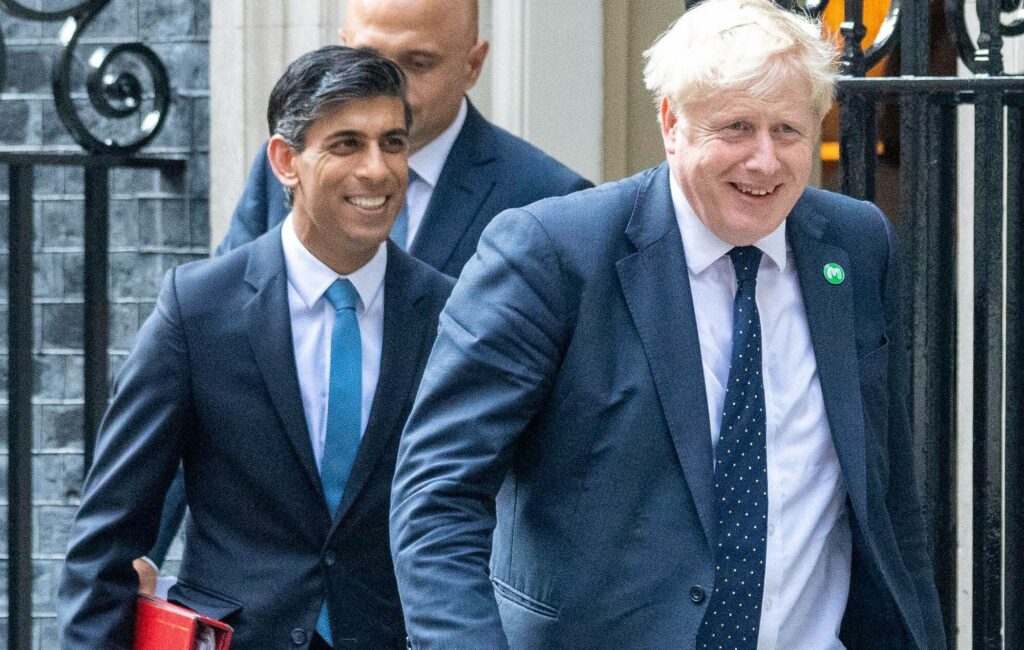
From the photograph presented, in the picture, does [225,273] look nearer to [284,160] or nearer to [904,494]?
[284,160]

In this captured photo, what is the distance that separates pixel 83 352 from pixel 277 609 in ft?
7.97

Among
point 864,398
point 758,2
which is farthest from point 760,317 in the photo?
point 758,2

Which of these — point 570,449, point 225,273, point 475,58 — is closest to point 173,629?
point 225,273

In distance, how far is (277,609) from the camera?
125 inches

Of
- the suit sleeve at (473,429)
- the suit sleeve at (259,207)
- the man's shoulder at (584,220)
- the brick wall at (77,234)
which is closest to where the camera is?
the suit sleeve at (473,429)

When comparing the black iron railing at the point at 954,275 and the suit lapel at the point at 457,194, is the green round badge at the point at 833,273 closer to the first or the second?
the black iron railing at the point at 954,275

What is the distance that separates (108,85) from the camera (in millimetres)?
5215

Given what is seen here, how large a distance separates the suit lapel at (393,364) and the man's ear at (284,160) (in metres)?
0.22

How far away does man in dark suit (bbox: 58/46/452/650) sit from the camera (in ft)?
10.4

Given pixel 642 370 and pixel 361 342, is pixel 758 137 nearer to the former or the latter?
pixel 642 370

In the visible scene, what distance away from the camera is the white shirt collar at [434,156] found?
13.1 ft

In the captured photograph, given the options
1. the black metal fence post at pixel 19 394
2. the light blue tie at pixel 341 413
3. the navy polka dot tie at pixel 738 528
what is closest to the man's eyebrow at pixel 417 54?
the light blue tie at pixel 341 413

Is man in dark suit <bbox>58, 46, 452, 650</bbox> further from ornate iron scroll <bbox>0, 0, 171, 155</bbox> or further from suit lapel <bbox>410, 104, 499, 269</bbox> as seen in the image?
ornate iron scroll <bbox>0, 0, 171, 155</bbox>

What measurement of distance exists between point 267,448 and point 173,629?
0.35 metres
